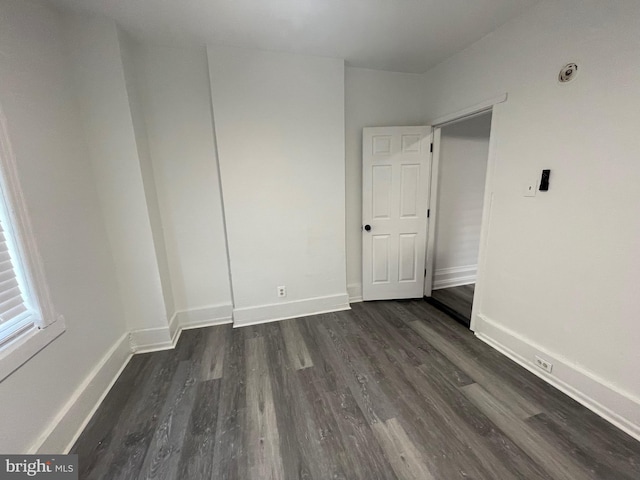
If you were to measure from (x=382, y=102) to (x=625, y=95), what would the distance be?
1.93 meters

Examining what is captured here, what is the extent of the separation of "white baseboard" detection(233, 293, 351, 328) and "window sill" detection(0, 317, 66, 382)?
138 cm

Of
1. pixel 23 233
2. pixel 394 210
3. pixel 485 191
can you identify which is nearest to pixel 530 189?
pixel 485 191

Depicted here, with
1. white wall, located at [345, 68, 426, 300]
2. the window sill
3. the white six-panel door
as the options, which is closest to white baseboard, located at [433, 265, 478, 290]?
the white six-panel door

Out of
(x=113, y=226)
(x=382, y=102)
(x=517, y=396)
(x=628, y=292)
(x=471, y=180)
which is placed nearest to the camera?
(x=628, y=292)

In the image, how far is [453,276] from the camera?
11.6ft

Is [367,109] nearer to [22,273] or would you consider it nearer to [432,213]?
[432,213]

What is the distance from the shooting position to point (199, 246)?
2.52 meters

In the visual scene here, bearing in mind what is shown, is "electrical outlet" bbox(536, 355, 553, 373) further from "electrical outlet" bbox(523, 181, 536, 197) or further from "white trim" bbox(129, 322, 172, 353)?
"white trim" bbox(129, 322, 172, 353)

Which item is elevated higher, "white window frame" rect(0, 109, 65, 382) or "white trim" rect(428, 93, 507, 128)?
"white trim" rect(428, 93, 507, 128)

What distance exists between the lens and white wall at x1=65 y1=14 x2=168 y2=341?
5.89 ft

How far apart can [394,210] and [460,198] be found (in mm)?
1130

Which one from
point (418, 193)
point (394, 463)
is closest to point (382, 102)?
point (418, 193)

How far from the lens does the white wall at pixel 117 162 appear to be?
5.89 ft

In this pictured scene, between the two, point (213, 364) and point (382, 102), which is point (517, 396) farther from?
point (382, 102)
